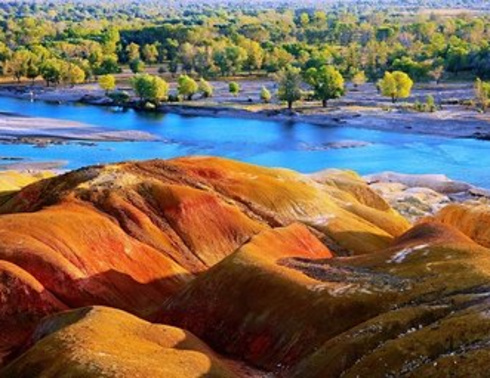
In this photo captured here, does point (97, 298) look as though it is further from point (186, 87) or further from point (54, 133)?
point (186, 87)

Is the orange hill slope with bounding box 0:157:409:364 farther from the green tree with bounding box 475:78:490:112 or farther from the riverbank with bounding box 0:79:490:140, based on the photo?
the green tree with bounding box 475:78:490:112

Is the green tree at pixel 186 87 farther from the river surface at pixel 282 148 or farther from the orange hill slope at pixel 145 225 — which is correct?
the orange hill slope at pixel 145 225

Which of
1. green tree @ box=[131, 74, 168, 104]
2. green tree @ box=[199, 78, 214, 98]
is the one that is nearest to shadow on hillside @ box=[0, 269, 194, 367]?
green tree @ box=[131, 74, 168, 104]

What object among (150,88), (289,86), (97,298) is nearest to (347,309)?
(97,298)

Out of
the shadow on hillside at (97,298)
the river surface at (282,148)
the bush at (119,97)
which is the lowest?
the river surface at (282,148)

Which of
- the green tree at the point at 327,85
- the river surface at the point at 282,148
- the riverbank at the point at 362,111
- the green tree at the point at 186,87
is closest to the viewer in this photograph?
the river surface at the point at 282,148

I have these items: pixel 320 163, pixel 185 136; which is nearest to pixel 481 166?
pixel 320 163

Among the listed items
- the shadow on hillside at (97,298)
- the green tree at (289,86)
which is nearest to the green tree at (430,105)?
the green tree at (289,86)

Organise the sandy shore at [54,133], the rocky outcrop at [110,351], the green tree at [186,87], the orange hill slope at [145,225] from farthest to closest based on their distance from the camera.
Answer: the green tree at [186,87]
the sandy shore at [54,133]
the orange hill slope at [145,225]
the rocky outcrop at [110,351]
